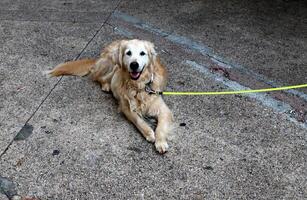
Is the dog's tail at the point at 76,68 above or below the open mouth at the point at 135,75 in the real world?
below

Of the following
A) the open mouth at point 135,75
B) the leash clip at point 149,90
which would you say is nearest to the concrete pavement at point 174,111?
the leash clip at point 149,90

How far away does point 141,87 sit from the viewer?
3.80 m

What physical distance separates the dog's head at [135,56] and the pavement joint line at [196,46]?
1.17m

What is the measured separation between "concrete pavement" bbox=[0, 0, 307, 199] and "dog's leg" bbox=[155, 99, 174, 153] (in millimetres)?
67

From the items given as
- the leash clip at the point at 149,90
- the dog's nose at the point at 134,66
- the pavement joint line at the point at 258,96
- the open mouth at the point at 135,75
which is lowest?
the pavement joint line at the point at 258,96

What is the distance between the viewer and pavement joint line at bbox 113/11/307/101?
428cm

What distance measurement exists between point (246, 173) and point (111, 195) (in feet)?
3.19

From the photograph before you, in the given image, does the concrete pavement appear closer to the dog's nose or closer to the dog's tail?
the dog's tail

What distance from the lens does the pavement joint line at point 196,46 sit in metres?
4.28

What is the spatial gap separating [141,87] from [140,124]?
35cm

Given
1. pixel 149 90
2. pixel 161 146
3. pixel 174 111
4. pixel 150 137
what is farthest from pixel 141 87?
pixel 161 146

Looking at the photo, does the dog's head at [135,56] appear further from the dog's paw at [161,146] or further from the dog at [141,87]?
the dog's paw at [161,146]

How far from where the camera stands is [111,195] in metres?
3.03

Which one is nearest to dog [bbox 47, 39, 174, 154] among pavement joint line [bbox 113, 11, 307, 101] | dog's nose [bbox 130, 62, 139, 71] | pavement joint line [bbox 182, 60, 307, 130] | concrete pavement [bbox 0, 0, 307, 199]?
dog's nose [bbox 130, 62, 139, 71]
